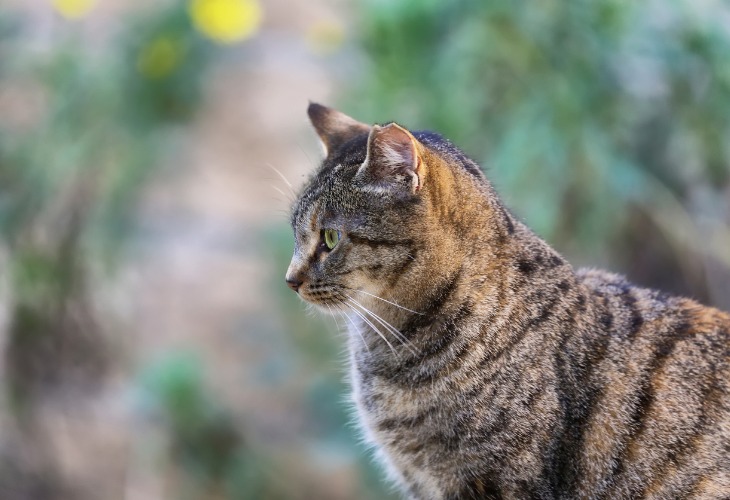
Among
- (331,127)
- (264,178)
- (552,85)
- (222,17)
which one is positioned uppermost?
(222,17)

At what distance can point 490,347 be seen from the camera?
1.29m

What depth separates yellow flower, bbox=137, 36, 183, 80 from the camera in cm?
238

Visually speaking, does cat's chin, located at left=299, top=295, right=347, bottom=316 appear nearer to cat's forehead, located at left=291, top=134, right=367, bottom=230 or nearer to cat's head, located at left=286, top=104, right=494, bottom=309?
cat's head, located at left=286, top=104, right=494, bottom=309

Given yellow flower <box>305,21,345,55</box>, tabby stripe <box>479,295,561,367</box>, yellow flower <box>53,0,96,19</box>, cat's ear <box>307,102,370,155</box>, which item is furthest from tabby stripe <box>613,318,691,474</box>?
yellow flower <box>53,0,96,19</box>

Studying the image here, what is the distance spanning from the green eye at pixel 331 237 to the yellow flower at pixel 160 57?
3.96ft

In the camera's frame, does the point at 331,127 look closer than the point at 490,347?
No

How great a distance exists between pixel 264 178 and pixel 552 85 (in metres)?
0.85

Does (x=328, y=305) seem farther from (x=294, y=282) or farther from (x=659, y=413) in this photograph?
(x=659, y=413)

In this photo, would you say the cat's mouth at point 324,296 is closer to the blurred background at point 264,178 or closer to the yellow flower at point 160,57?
the blurred background at point 264,178

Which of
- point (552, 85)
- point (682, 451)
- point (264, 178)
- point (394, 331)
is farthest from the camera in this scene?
point (264, 178)

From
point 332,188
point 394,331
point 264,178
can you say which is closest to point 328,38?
point 264,178

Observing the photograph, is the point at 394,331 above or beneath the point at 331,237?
beneath

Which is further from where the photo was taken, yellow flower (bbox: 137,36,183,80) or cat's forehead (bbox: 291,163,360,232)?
yellow flower (bbox: 137,36,183,80)

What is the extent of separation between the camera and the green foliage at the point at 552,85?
1.92m
